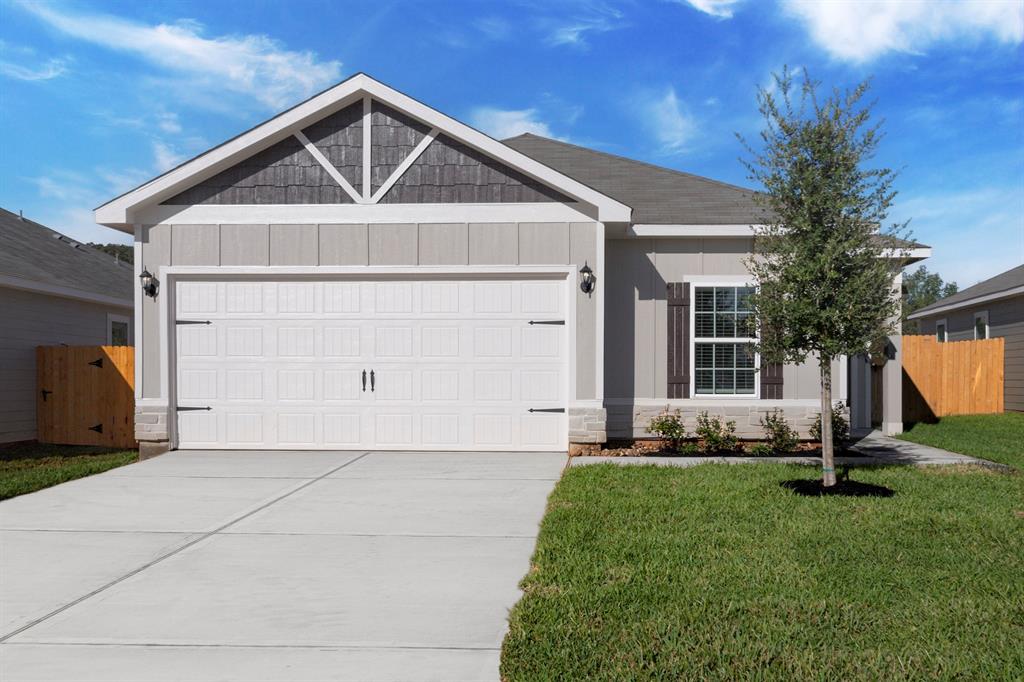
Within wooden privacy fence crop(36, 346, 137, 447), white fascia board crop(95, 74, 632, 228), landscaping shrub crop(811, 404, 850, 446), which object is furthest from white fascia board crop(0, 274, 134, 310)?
landscaping shrub crop(811, 404, 850, 446)

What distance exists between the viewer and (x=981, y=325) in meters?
21.1

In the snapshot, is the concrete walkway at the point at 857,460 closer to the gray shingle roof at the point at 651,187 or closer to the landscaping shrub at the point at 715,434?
the landscaping shrub at the point at 715,434

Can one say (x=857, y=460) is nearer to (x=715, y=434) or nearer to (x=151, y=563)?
(x=715, y=434)

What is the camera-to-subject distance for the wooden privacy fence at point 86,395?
12.7 metres

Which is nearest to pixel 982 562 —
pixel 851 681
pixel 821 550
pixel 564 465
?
pixel 821 550

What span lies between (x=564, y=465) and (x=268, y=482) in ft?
11.8

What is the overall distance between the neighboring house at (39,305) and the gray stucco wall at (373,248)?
431cm

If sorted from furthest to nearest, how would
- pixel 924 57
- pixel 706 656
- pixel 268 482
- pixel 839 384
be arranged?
pixel 924 57
pixel 839 384
pixel 268 482
pixel 706 656

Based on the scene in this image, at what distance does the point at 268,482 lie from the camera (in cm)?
835

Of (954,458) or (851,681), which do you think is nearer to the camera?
(851,681)

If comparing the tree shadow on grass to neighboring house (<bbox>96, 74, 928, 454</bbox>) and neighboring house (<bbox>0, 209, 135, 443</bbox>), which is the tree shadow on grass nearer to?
neighboring house (<bbox>96, 74, 928, 454</bbox>)

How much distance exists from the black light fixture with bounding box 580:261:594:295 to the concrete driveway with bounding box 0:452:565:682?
2.80 m

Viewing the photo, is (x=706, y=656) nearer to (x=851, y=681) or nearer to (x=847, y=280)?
(x=851, y=681)

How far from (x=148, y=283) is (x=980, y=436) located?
1387cm
